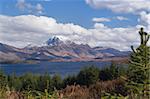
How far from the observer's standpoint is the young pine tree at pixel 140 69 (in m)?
6.98

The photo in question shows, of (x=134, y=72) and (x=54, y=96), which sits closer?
(x=54, y=96)

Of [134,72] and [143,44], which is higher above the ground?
[143,44]

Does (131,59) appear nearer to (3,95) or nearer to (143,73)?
(143,73)

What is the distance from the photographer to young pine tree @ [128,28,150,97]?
698 centimetres

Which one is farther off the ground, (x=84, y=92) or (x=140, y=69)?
(x=140, y=69)

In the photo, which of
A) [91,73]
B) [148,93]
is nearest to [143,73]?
[148,93]

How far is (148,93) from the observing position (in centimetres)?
656

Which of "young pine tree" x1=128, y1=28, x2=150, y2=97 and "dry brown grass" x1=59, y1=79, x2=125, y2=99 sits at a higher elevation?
"young pine tree" x1=128, y1=28, x2=150, y2=97

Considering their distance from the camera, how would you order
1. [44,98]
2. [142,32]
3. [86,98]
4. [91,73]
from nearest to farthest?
[44,98], [86,98], [142,32], [91,73]

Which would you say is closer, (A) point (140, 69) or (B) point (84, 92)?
(A) point (140, 69)

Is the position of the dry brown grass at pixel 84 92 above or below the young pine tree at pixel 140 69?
below

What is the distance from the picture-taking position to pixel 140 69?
721 centimetres

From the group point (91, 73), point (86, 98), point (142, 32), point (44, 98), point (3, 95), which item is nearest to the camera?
point (44, 98)

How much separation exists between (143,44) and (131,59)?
20.0 inches
